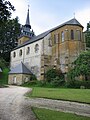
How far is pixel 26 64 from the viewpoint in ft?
155

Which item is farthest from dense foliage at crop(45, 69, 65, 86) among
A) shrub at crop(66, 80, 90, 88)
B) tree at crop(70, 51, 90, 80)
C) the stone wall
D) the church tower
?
the church tower

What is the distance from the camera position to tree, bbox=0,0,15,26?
9.11 metres

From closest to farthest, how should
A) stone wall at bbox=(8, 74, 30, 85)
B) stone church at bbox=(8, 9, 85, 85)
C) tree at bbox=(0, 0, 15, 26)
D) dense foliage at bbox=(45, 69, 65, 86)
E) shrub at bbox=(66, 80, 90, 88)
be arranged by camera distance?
tree at bbox=(0, 0, 15, 26) < shrub at bbox=(66, 80, 90, 88) < dense foliage at bbox=(45, 69, 65, 86) < stone church at bbox=(8, 9, 85, 85) < stone wall at bbox=(8, 74, 30, 85)

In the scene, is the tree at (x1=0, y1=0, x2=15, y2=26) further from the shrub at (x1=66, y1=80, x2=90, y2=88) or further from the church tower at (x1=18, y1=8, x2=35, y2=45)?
the church tower at (x1=18, y1=8, x2=35, y2=45)

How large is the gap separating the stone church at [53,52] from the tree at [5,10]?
2851 centimetres

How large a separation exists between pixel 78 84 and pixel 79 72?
208 cm

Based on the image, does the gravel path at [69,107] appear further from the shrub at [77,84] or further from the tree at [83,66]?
the shrub at [77,84]

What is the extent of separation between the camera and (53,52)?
42562 millimetres

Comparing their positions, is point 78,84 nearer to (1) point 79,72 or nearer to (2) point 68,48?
(1) point 79,72

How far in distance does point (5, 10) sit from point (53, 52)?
33.5 meters

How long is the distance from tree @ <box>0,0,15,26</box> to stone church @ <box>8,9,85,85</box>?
93.5 feet

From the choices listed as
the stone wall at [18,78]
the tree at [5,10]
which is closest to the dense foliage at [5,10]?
the tree at [5,10]

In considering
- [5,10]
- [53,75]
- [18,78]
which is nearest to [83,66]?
[53,75]

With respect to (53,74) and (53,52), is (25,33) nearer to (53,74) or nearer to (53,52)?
(53,52)
